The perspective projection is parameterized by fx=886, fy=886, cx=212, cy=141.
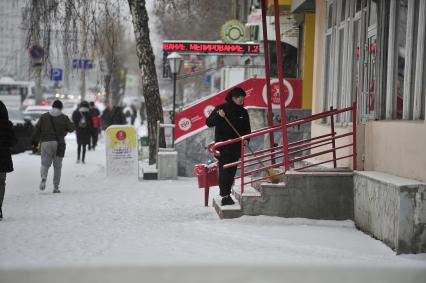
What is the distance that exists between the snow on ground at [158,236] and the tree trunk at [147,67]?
638cm

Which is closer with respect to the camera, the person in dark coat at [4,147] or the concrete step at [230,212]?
the concrete step at [230,212]

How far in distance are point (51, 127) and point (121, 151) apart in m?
4.01

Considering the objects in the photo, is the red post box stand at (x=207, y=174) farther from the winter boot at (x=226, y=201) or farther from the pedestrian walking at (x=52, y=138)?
the pedestrian walking at (x=52, y=138)

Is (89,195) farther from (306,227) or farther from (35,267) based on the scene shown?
(35,267)

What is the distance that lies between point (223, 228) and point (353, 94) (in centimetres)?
389

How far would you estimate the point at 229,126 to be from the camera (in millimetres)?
12609

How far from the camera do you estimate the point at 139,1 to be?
865 inches

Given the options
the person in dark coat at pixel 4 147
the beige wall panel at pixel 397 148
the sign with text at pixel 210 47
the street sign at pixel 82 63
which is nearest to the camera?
the beige wall panel at pixel 397 148

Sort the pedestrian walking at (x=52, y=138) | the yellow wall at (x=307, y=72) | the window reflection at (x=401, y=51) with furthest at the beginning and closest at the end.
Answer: the yellow wall at (x=307, y=72) → the pedestrian walking at (x=52, y=138) → the window reflection at (x=401, y=51)

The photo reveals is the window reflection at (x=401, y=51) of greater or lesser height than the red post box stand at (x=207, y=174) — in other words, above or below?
above

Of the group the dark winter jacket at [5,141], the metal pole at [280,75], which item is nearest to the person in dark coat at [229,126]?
the metal pole at [280,75]

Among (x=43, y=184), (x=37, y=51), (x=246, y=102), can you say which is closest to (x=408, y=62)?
(x=43, y=184)

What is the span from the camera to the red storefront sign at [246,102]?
20.3m

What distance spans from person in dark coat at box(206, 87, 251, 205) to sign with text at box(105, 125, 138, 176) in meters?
7.70
